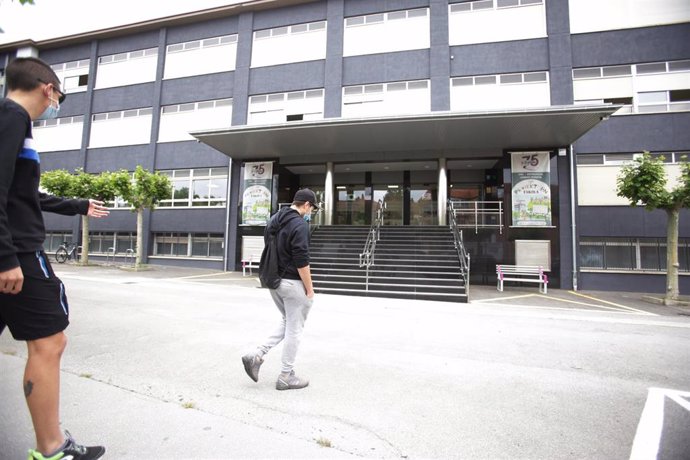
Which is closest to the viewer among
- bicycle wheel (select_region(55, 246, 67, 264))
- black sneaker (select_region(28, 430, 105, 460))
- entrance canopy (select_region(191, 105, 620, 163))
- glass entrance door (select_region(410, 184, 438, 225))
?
black sneaker (select_region(28, 430, 105, 460))

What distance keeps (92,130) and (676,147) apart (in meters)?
29.6

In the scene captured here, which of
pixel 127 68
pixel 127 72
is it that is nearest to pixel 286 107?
pixel 127 72

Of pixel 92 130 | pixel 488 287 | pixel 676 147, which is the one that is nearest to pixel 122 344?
pixel 488 287

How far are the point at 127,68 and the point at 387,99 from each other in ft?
53.2

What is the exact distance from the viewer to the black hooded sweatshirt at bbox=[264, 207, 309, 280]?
3045 mm

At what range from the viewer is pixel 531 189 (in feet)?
45.2

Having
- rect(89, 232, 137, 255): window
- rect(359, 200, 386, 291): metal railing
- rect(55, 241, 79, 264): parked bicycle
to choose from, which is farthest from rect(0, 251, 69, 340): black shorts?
rect(55, 241, 79, 264): parked bicycle

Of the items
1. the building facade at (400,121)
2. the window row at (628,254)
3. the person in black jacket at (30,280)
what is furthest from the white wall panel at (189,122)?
the window row at (628,254)

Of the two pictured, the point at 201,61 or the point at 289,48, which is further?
the point at 201,61

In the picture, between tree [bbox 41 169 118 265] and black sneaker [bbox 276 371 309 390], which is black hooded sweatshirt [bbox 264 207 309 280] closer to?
black sneaker [bbox 276 371 309 390]

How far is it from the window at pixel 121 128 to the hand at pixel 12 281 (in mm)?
21014

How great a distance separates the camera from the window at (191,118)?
18391mm

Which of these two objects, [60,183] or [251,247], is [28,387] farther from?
[60,183]

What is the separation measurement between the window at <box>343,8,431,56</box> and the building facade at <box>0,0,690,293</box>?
0.25 feet
